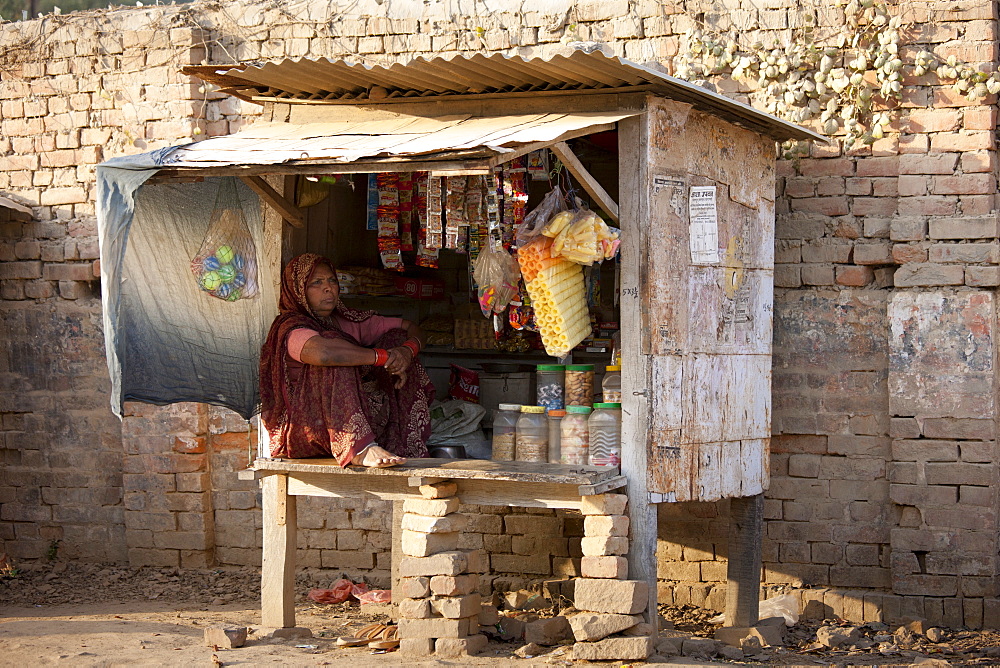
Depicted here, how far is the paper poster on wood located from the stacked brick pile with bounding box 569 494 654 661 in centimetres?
126

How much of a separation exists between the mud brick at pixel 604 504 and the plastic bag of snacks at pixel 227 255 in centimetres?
218

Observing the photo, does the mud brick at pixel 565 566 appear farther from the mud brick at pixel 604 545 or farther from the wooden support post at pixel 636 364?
the mud brick at pixel 604 545

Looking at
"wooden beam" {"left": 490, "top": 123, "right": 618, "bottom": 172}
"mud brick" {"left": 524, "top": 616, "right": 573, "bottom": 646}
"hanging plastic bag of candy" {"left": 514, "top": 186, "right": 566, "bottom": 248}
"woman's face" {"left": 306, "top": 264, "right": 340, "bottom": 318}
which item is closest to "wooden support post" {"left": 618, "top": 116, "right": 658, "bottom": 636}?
A: "wooden beam" {"left": 490, "top": 123, "right": 618, "bottom": 172}

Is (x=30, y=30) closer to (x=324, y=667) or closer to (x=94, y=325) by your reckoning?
(x=94, y=325)

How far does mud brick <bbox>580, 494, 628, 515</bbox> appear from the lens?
5.20 meters

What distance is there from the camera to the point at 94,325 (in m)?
7.66

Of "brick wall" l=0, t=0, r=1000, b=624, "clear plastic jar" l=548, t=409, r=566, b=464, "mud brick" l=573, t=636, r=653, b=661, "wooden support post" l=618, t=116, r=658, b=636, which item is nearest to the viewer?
"mud brick" l=573, t=636, r=653, b=661

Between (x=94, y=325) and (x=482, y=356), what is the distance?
268 cm

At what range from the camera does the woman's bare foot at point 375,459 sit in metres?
5.49

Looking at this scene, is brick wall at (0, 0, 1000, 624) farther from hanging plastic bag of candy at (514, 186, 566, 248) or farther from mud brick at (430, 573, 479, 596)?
mud brick at (430, 573, 479, 596)

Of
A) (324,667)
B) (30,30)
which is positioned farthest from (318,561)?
(30,30)

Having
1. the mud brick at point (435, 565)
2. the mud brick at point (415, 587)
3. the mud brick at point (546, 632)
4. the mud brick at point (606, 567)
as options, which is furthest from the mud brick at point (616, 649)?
the mud brick at point (415, 587)

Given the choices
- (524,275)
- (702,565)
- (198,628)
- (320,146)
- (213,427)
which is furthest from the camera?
(213,427)

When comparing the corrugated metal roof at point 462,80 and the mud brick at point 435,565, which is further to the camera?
the mud brick at point 435,565
